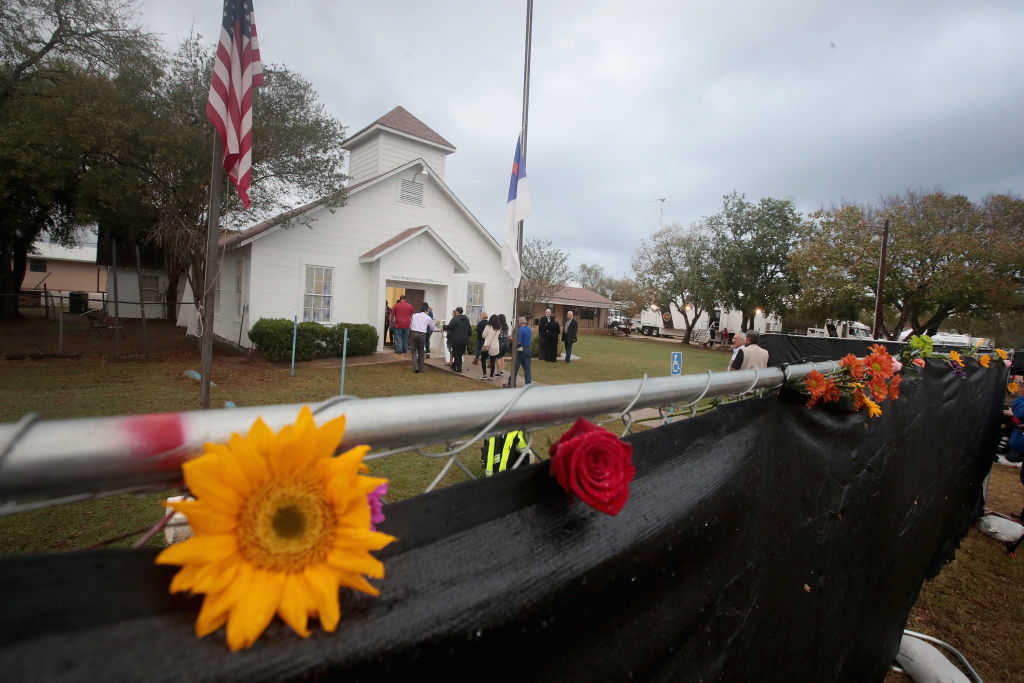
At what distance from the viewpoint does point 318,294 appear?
1605cm

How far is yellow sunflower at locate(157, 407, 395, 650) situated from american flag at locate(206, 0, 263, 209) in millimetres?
7154

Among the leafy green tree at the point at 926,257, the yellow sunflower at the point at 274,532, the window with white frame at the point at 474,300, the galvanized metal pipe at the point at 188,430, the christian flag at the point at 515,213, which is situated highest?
the leafy green tree at the point at 926,257

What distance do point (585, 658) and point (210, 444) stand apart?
2.57 feet

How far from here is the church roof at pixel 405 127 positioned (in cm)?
1919

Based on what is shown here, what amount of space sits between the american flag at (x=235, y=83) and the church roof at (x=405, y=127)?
1325 cm

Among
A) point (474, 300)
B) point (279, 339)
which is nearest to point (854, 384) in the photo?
point (279, 339)

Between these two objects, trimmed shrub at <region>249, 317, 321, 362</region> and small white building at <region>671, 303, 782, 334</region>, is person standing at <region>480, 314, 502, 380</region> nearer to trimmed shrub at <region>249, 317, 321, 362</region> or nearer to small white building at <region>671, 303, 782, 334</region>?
trimmed shrub at <region>249, 317, 321, 362</region>

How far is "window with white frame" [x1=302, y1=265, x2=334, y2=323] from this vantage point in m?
15.8

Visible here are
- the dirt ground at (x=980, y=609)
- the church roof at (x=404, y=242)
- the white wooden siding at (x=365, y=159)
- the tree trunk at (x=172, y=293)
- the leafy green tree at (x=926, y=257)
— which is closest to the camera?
the dirt ground at (x=980, y=609)

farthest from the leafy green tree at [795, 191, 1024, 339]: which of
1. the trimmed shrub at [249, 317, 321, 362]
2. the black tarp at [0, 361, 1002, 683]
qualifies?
the black tarp at [0, 361, 1002, 683]

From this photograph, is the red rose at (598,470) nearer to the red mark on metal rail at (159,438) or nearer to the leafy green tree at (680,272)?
the red mark on metal rail at (159,438)

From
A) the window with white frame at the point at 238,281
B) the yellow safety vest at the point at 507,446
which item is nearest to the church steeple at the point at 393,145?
the window with white frame at the point at 238,281

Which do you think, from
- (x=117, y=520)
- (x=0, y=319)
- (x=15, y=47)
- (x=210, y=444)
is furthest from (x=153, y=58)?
(x=210, y=444)

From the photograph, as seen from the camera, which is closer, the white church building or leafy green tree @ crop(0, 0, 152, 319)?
leafy green tree @ crop(0, 0, 152, 319)
